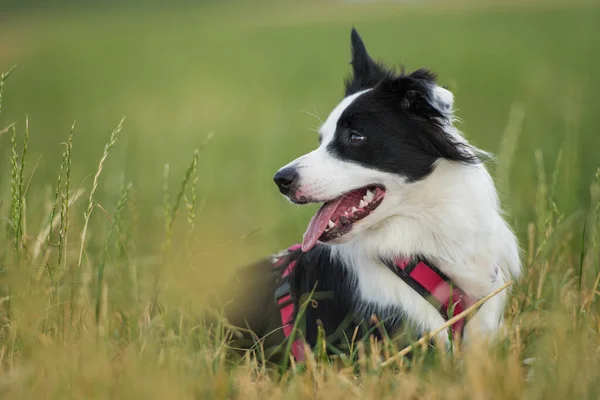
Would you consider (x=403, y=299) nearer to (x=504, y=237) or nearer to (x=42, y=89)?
(x=504, y=237)

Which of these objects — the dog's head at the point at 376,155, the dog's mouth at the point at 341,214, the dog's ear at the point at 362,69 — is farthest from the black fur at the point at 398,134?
the dog's ear at the point at 362,69

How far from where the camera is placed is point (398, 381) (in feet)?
7.27

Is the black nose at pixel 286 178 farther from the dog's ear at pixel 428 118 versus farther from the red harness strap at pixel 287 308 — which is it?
the dog's ear at pixel 428 118

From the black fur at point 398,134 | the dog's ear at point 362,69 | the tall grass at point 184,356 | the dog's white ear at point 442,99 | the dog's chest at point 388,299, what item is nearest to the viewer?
the tall grass at point 184,356

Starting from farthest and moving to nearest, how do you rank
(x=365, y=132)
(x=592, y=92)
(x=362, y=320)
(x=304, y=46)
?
(x=304, y=46)
(x=592, y=92)
(x=365, y=132)
(x=362, y=320)

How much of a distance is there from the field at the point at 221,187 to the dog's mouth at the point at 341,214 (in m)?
0.37

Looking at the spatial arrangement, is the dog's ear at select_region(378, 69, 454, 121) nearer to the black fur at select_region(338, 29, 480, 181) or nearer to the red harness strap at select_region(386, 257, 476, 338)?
the black fur at select_region(338, 29, 480, 181)

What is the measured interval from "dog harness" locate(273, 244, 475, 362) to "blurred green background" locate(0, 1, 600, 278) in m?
0.33

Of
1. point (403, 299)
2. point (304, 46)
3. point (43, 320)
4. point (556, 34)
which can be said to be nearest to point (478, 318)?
point (403, 299)

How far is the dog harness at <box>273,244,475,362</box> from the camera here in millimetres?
2762

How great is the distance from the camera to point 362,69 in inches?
134

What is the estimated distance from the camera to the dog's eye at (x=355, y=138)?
2.98 m

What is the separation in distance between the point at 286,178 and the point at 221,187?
487 cm

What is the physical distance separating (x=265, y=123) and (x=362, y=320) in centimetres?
797
